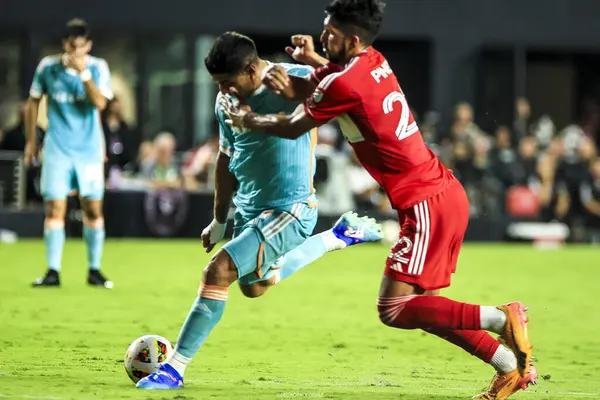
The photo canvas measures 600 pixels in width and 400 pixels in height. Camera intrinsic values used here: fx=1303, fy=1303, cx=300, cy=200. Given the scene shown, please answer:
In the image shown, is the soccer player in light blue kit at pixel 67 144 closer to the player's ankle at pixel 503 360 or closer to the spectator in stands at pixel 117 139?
the spectator in stands at pixel 117 139

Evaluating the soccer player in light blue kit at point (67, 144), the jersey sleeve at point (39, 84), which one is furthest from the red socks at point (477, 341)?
the jersey sleeve at point (39, 84)

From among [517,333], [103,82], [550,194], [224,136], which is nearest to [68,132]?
[103,82]

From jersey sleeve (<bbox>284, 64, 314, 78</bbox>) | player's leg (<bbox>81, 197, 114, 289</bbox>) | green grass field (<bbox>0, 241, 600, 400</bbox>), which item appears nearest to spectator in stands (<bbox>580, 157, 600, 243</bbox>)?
green grass field (<bbox>0, 241, 600, 400</bbox>)

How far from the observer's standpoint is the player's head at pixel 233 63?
6.58m

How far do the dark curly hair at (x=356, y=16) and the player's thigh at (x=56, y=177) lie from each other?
614 cm

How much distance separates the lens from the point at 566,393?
269 inches

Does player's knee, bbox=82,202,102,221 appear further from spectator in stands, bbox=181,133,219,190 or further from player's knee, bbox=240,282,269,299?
spectator in stands, bbox=181,133,219,190

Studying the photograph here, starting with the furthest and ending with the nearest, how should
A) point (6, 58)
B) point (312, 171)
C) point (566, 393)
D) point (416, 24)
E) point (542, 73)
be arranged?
point (542, 73) < point (416, 24) < point (6, 58) < point (312, 171) < point (566, 393)

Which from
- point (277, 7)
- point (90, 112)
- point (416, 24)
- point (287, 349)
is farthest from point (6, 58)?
point (287, 349)

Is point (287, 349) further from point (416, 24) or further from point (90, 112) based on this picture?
point (416, 24)

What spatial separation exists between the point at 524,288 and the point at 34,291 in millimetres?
5033

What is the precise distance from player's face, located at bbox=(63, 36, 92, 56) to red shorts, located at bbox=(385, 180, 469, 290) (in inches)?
234

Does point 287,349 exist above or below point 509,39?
below

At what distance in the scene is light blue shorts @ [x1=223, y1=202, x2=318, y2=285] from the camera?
6664mm
